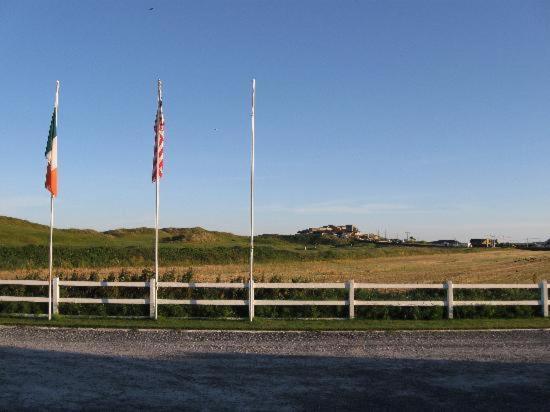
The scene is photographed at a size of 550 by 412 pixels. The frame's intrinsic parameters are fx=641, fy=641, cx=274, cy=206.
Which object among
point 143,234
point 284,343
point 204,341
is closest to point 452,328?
point 284,343

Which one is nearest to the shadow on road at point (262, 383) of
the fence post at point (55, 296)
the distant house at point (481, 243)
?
the fence post at point (55, 296)

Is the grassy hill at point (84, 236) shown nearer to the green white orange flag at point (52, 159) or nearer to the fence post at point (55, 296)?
the fence post at point (55, 296)

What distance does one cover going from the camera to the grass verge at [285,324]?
16.9 m

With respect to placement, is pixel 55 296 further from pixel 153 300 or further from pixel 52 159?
pixel 52 159

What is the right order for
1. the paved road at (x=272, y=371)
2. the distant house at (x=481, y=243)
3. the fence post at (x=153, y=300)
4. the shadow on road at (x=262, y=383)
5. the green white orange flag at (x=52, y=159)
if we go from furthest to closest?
the distant house at (x=481, y=243) → the fence post at (x=153, y=300) → the green white orange flag at (x=52, y=159) → the paved road at (x=272, y=371) → the shadow on road at (x=262, y=383)

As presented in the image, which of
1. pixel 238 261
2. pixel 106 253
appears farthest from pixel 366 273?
pixel 106 253

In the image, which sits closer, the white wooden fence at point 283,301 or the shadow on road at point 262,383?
the shadow on road at point 262,383

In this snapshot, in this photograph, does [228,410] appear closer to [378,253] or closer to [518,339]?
[518,339]

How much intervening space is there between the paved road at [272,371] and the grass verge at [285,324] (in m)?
1.13

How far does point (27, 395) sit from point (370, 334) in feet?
29.9

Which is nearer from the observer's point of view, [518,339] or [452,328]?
[518,339]

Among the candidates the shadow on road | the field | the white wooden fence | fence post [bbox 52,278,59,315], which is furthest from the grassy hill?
the shadow on road

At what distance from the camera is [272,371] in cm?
1095

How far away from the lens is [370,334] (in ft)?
52.4
